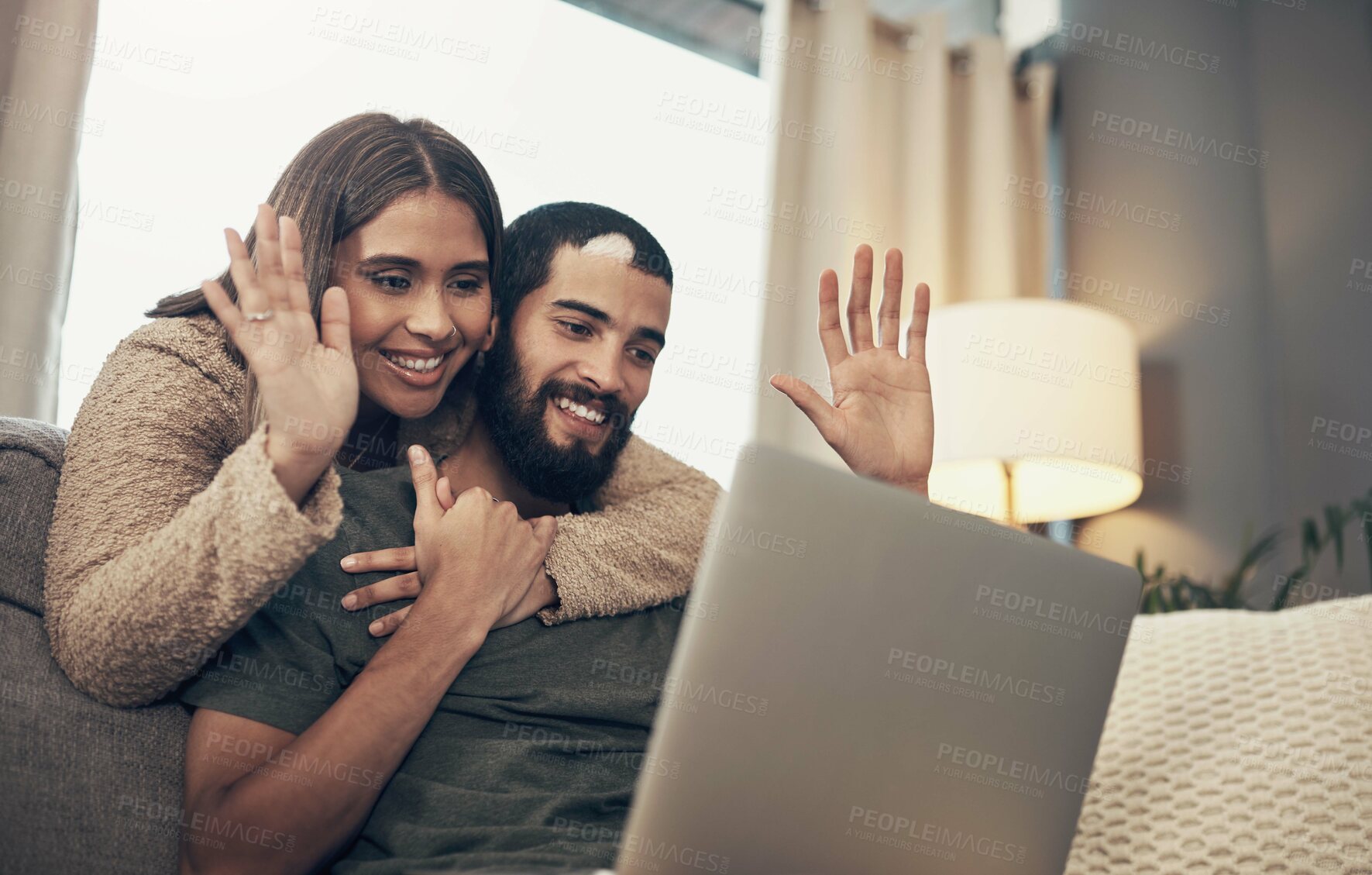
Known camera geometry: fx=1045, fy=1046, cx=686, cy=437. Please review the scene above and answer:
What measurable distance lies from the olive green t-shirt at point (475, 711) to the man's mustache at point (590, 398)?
0.24m

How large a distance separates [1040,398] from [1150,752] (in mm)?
1207

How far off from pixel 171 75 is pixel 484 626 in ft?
4.98

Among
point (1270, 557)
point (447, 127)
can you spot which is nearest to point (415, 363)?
point (447, 127)

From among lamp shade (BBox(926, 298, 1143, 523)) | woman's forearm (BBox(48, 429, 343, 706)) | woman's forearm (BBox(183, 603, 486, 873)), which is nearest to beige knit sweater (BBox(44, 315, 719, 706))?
woman's forearm (BBox(48, 429, 343, 706))

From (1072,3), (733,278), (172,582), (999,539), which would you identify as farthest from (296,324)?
(1072,3)

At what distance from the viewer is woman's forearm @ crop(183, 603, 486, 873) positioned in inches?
34.8

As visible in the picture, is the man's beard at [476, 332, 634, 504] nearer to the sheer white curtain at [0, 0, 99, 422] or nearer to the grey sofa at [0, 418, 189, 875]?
the grey sofa at [0, 418, 189, 875]

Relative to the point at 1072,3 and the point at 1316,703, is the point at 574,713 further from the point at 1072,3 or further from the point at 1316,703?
the point at 1072,3

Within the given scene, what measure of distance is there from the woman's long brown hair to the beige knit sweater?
0.26ft

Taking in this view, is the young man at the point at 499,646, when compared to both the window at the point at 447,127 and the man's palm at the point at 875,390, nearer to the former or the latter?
the man's palm at the point at 875,390

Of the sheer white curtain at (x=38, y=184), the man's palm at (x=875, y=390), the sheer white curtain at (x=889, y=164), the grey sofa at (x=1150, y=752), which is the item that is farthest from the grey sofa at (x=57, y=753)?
the sheer white curtain at (x=889, y=164)

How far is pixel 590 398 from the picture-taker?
4.41 feet

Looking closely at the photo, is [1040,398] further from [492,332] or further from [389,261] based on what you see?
[389,261]

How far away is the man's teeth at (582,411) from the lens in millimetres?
1330
